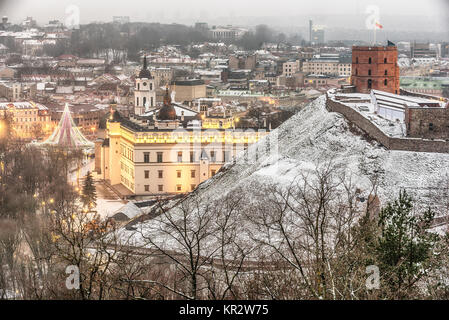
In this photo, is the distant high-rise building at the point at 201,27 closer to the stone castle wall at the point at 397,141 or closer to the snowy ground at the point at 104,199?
the snowy ground at the point at 104,199

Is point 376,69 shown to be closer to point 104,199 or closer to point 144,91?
point 104,199

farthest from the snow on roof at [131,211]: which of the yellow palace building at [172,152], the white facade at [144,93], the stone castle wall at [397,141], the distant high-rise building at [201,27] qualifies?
the distant high-rise building at [201,27]

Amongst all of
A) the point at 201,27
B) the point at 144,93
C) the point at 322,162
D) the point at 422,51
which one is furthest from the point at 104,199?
the point at 201,27

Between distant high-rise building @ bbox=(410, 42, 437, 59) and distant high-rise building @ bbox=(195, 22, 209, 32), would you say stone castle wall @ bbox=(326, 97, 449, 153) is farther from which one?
distant high-rise building @ bbox=(195, 22, 209, 32)

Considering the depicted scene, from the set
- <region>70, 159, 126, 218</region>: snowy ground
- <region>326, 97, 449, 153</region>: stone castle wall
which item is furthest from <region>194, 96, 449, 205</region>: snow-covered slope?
<region>70, 159, 126, 218</region>: snowy ground
